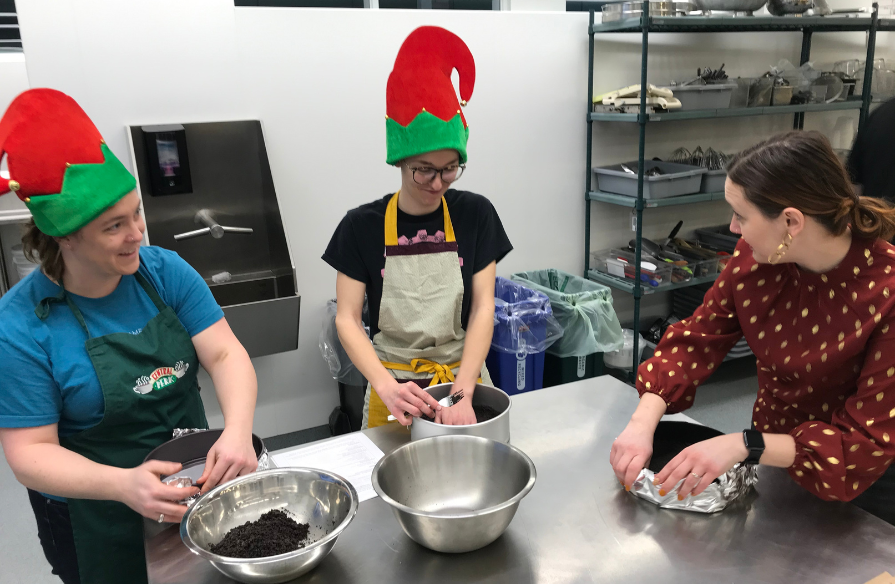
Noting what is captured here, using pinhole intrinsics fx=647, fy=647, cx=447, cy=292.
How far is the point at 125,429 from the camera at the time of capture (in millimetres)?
1240

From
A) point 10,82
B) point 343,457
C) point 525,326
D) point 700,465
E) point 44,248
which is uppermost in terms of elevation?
point 10,82

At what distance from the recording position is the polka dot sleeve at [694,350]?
1.35 meters

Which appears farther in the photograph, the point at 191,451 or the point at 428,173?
the point at 428,173

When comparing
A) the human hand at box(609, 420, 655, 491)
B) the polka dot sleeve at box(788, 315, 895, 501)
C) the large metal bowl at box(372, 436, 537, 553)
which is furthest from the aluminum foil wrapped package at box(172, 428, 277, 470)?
the polka dot sleeve at box(788, 315, 895, 501)

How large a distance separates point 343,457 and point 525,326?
1607 mm

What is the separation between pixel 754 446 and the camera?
1108 millimetres

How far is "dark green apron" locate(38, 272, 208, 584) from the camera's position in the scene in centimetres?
120

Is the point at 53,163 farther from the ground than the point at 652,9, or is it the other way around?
the point at 652,9

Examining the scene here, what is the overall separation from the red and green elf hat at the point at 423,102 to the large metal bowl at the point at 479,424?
544mm

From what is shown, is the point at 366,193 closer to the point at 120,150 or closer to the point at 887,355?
the point at 120,150

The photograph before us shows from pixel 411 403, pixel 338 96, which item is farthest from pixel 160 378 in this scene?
pixel 338 96

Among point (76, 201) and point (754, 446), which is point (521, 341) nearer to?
point (754, 446)

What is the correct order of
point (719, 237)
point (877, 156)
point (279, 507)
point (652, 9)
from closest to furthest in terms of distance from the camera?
1. point (279, 507)
2. point (877, 156)
3. point (652, 9)
4. point (719, 237)

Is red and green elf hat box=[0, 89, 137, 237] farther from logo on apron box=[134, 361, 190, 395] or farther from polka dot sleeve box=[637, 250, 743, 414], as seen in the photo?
polka dot sleeve box=[637, 250, 743, 414]
